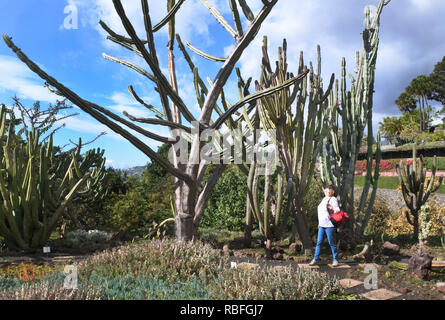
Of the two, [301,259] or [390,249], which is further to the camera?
[390,249]

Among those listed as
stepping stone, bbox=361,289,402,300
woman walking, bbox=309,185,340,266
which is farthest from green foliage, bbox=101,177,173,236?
stepping stone, bbox=361,289,402,300

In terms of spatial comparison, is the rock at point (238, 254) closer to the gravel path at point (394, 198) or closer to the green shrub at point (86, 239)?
the green shrub at point (86, 239)

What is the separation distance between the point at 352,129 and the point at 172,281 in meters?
4.45

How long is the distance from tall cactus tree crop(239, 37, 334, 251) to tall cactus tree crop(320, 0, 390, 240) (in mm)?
531

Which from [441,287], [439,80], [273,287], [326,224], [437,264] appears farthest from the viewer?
[439,80]

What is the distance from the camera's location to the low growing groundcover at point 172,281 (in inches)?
117

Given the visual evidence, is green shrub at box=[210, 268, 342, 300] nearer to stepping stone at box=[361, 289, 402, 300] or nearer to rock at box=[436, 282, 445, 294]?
stepping stone at box=[361, 289, 402, 300]

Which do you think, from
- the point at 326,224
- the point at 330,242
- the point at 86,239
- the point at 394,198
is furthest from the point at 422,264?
the point at 394,198

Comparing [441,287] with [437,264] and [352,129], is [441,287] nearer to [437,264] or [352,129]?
[437,264]

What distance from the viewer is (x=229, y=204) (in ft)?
30.3

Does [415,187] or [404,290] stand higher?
[415,187]

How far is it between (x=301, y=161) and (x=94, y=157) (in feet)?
24.6

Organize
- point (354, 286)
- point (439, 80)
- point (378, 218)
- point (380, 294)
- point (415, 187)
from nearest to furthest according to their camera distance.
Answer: point (380, 294) → point (354, 286) → point (415, 187) → point (378, 218) → point (439, 80)
